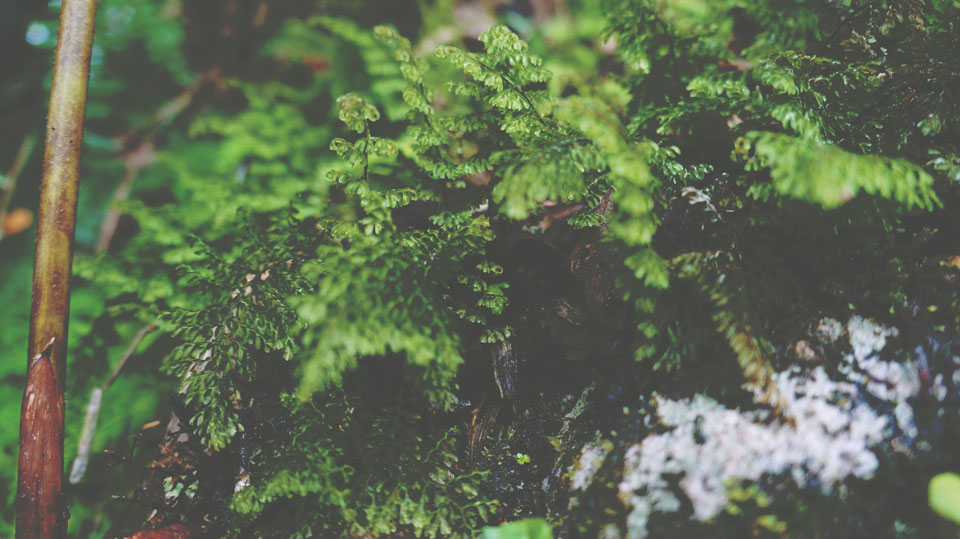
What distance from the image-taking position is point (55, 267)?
1782 millimetres

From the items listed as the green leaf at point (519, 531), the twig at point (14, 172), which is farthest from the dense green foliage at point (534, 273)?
the twig at point (14, 172)

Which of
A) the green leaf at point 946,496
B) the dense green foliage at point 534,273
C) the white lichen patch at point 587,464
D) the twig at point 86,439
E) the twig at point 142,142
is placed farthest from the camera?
the twig at point 142,142

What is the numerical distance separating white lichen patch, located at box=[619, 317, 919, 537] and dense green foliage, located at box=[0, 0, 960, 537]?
0.08 meters

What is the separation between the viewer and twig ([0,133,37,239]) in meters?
4.00

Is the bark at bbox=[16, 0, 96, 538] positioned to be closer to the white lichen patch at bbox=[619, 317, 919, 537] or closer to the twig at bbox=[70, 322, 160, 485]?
the twig at bbox=[70, 322, 160, 485]

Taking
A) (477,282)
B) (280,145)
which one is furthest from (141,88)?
(477,282)

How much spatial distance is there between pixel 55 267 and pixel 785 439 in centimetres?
269

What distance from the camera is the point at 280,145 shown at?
131 inches

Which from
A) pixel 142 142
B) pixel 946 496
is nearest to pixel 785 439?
pixel 946 496

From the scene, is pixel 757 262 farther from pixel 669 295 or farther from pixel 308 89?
pixel 308 89

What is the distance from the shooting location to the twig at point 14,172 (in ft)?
13.1

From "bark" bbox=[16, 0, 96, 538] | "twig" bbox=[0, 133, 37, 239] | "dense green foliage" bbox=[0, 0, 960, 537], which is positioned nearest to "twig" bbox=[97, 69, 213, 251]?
"twig" bbox=[0, 133, 37, 239]

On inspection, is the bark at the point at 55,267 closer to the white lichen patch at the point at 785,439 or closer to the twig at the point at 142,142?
the white lichen patch at the point at 785,439

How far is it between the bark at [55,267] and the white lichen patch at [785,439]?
6.81 feet
